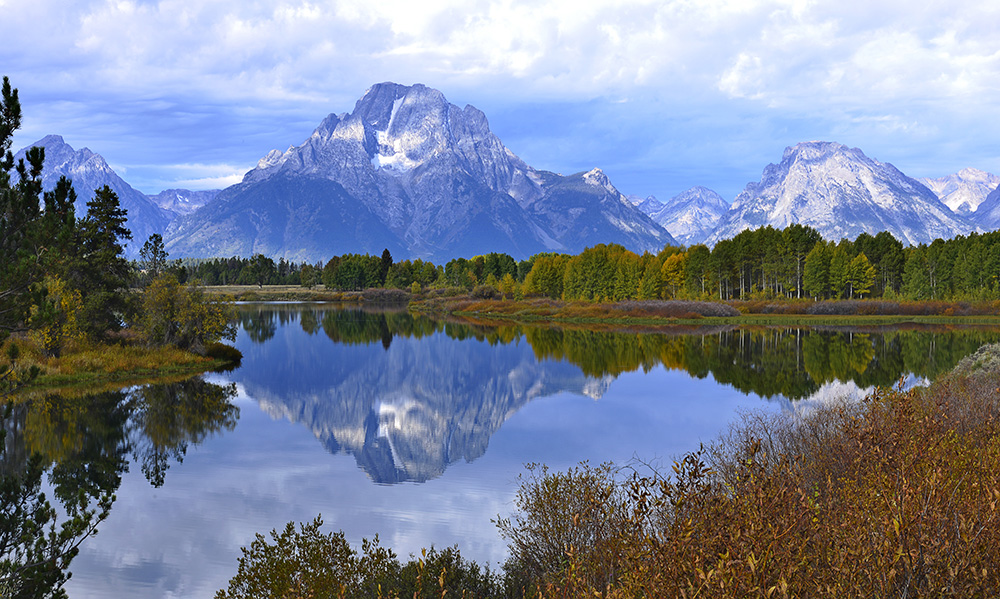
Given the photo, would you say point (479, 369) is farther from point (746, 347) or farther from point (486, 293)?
point (486, 293)

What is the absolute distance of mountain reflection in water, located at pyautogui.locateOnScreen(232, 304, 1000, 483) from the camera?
31.1 m

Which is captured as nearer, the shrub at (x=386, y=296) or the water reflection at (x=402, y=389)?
the water reflection at (x=402, y=389)

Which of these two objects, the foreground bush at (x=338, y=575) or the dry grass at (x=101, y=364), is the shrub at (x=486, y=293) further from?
the foreground bush at (x=338, y=575)

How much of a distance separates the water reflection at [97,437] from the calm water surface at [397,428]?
179 millimetres

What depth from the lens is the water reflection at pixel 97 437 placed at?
18.7 metres

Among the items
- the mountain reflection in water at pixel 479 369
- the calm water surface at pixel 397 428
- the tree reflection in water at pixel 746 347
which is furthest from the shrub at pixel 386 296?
the calm water surface at pixel 397 428

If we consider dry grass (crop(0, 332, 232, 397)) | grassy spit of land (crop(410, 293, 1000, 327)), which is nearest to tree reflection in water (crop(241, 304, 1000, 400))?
grassy spit of land (crop(410, 293, 1000, 327))

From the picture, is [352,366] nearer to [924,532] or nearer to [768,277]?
[924,532]

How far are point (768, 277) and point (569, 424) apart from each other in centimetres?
10226

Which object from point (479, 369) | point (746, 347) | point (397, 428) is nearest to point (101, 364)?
point (397, 428)

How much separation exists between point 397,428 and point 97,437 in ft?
42.4

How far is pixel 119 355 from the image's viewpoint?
136 feet

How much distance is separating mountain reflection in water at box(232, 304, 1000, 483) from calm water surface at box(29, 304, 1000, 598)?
0.22 metres

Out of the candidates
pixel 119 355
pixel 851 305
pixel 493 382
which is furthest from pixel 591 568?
pixel 851 305
